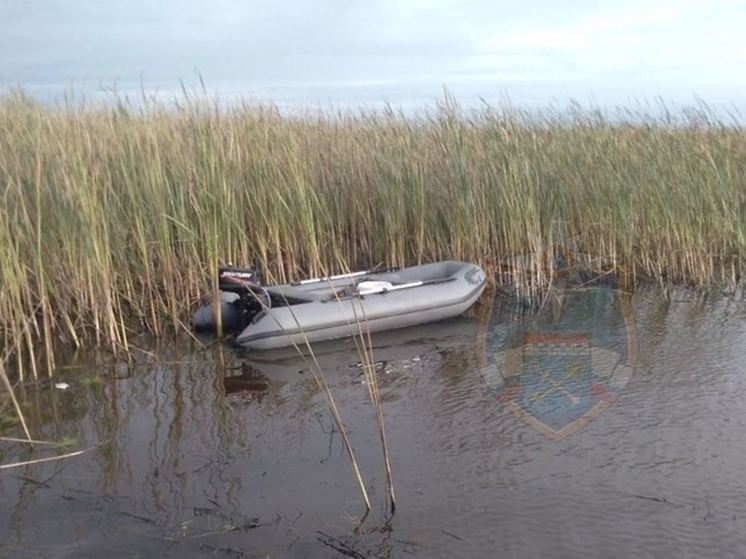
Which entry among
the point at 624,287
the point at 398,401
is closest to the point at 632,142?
the point at 624,287

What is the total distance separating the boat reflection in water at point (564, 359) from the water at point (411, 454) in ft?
0.06

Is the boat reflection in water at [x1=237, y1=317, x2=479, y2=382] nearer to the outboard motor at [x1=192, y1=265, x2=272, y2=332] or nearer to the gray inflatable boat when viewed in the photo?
the gray inflatable boat

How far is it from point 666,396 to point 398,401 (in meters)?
1.33

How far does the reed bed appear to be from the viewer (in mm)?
4906

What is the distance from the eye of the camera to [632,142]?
24.1 feet

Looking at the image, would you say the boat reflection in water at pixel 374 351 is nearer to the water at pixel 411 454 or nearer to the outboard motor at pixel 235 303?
the water at pixel 411 454

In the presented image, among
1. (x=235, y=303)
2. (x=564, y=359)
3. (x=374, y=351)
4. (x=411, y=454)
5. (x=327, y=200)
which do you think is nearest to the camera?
(x=411, y=454)

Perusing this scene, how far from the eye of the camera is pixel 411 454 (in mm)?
3588

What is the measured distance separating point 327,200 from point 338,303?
161 cm

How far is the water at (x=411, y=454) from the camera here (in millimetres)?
2887

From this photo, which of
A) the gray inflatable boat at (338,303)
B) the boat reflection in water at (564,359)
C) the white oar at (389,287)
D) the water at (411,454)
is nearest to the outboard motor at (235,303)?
the gray inflatable boat at (338,303)

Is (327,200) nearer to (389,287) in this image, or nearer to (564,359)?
(389,287)

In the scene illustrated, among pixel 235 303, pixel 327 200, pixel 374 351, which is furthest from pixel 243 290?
pixel 327 200

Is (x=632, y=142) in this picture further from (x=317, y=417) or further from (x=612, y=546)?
(x=612, y=546)
